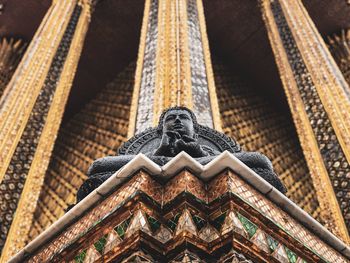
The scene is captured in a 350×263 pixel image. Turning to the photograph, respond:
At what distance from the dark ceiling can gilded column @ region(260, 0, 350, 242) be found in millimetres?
1207

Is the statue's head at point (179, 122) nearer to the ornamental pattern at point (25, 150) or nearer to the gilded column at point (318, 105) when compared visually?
the gilded column at point (318, 105)

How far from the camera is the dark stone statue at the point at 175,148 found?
195 cm

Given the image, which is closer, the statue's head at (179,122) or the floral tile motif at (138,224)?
the floral tile motif at (138,224)

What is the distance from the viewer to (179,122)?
7.57 feet

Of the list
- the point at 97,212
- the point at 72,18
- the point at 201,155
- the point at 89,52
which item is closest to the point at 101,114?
the point at 89,52

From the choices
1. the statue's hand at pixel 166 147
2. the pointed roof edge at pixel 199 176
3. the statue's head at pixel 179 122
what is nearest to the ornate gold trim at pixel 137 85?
the statue's head at pixel 179 122

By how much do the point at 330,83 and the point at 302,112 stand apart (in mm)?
310

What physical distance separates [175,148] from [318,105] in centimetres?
238

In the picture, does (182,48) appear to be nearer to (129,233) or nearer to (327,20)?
(129,233)

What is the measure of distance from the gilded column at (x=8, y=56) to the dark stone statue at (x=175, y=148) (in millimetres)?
3819

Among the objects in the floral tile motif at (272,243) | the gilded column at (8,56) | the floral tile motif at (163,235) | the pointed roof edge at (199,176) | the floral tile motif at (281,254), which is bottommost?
the floral tile motif at (281,254)

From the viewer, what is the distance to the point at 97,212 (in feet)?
5.13

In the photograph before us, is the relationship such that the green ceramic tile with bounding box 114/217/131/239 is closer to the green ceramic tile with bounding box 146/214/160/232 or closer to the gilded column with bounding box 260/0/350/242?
the green ceramic tile with bounding box 146/214/160/232

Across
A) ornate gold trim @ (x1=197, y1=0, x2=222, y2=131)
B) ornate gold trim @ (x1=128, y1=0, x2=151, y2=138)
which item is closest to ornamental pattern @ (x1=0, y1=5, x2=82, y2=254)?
ornate gold trim @ (x1=128, y1=0, x2=151, y2=138)
